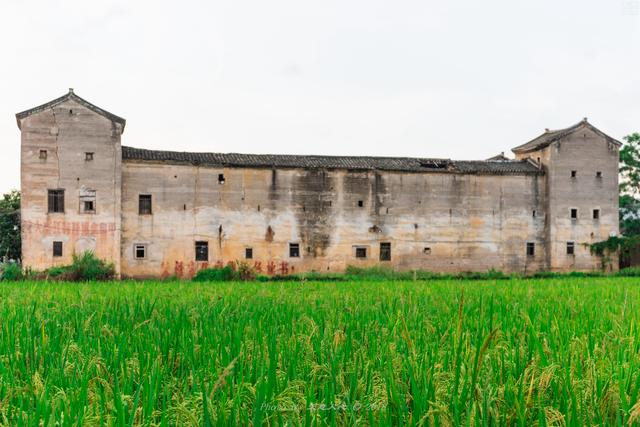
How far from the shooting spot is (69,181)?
23.1 m

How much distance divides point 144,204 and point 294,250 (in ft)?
20.4

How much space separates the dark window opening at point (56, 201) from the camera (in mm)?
22906

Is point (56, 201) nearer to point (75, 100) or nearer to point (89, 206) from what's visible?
point (89, 206)

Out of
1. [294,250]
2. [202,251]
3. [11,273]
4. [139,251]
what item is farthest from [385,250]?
[11,273]

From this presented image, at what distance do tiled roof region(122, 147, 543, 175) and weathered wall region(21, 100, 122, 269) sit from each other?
46.7 inches

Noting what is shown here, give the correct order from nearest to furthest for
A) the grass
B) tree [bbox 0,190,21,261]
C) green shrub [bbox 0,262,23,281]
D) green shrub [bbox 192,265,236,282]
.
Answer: the grass → green shrub [bbox 0,262,23,281] → green shrub [bbox 192,265,236,282] → tree [bbox 0,190,21,261]

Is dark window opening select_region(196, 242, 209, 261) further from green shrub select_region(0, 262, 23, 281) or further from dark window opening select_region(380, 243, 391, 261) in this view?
dark window opening select_region(380, 243, 391, 261)

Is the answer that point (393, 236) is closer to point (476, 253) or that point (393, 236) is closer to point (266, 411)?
point (476, 253)

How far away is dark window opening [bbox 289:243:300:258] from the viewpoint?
84.3 ft

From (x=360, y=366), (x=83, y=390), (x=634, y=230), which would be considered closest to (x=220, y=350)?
(x=360, y=366)

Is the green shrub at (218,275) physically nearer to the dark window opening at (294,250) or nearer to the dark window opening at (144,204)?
the dark window opening at (144,204)

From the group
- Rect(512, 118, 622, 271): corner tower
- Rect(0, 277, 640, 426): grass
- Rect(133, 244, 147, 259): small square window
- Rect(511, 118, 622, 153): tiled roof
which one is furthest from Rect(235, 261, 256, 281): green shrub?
Rect(0, 277, 640, 426): grass

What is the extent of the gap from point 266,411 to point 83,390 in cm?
80

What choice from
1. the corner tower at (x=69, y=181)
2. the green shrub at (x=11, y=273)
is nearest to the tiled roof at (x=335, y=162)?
the corner tower at (x=69, y=181)
